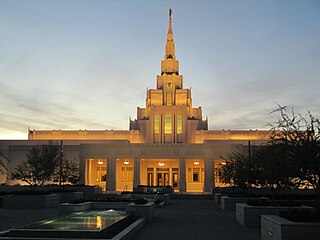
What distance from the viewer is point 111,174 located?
47531mm

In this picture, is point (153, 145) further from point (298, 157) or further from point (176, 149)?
point (298, 157)

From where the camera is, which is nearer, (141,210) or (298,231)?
Result: (298,231)

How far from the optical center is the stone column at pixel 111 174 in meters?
47.2

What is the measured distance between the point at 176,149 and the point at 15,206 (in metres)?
26.0

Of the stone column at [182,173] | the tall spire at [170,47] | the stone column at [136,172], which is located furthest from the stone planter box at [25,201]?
the tall spire at [170,47]

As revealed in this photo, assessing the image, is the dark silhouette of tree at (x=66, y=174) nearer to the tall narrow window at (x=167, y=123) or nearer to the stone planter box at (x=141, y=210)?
the tall narrow window at (x=167, y=123)

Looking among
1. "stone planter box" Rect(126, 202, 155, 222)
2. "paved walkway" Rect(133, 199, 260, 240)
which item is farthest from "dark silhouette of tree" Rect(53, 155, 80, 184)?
"paved walkway" Rect(133, 199, 260, 240)

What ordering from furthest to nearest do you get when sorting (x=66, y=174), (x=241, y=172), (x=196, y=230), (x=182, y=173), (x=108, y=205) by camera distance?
1. (x=182, y=173)
2. (x=66, y=174)
3. (x=241, y=172)
4. (x=108, y=205)
5. (x=196, y=230)

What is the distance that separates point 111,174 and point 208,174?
11.4 m

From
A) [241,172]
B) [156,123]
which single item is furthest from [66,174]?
[156,123]

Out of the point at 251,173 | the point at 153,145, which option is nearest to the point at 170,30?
the point at 153,145

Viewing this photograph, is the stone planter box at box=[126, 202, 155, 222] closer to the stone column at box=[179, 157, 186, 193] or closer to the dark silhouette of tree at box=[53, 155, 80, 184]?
the dark silhouette of tree at box=[53, 155, 80, 184]

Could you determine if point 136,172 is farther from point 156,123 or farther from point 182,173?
point 156,123

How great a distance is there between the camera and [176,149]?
1890 inches
